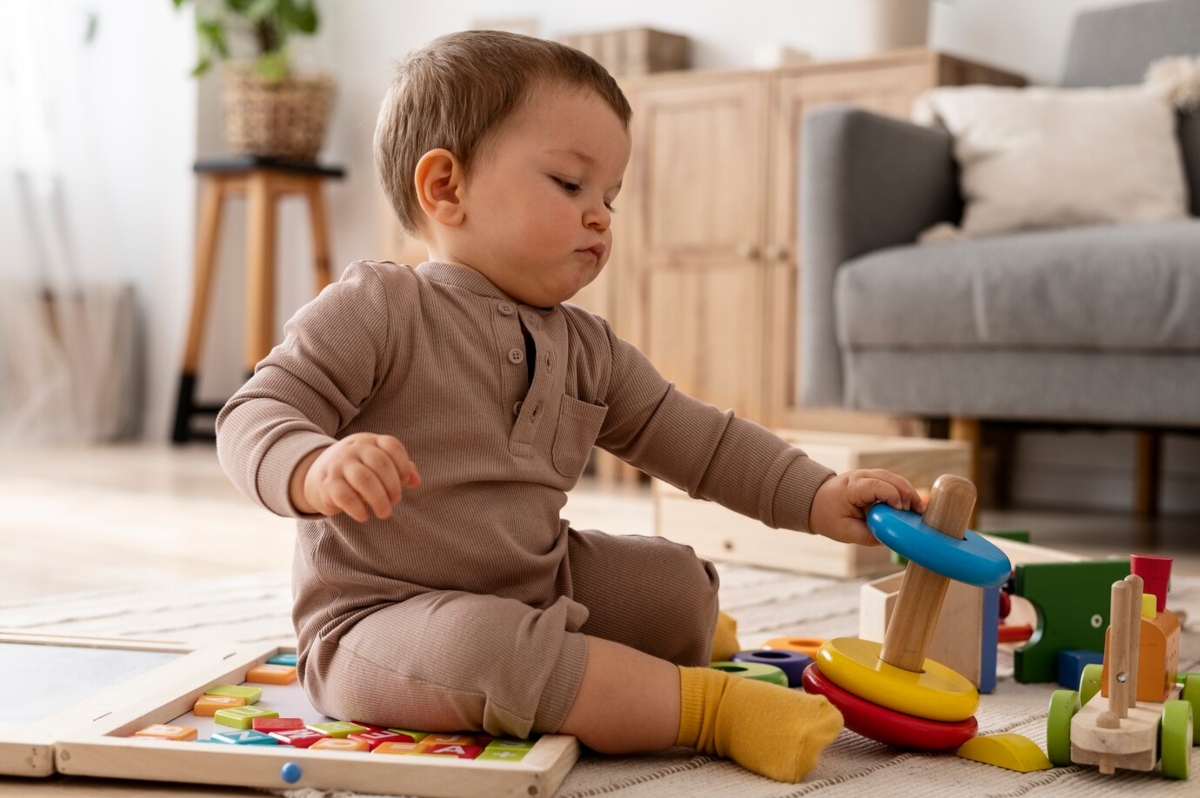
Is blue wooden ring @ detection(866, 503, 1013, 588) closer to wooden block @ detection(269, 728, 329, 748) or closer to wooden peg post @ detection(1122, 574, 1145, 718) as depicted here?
Result: wooden peg post @ detection(1122, 574, 1145, 718)

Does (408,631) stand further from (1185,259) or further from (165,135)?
(165,135)

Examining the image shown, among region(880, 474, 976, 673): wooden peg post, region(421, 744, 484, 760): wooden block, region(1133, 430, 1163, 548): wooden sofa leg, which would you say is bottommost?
region(1133, 430, 1163, 548): wooden sofa leg

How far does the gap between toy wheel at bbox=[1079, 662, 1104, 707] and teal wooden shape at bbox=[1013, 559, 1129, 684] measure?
20 cm

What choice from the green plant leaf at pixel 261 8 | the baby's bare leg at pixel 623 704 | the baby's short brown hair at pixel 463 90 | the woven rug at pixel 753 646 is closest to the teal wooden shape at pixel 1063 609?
the woven rug at pixel 753 646

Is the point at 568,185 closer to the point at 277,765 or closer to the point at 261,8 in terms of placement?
the point at 277,765

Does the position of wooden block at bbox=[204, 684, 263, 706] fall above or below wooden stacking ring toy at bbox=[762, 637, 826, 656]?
above

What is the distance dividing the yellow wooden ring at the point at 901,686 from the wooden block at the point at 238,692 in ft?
1.20

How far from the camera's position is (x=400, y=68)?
3.10 feet

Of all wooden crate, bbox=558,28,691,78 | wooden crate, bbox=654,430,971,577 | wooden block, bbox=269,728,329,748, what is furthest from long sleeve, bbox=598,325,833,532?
wooden crate, bbox=558,28,691,78

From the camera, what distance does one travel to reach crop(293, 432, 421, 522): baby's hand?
26.4 inches

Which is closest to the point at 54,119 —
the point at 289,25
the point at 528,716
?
the point at 289,25

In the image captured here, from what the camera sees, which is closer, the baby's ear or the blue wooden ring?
the blue wooden ring

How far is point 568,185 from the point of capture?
0.89 m

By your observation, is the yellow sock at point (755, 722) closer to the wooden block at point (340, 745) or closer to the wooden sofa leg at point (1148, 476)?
the wooden block at point (340, 745)
